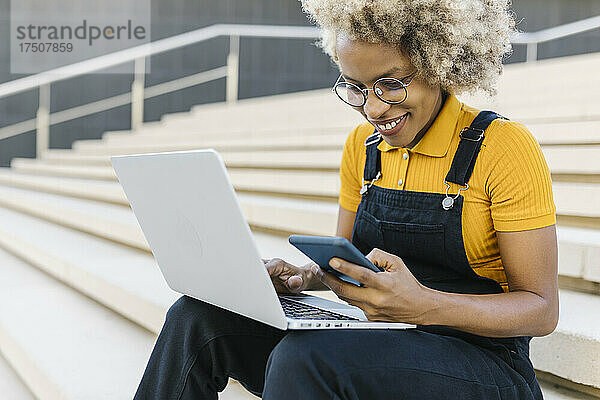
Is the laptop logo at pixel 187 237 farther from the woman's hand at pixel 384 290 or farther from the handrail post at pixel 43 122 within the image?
the handrail post at pixel 43 122

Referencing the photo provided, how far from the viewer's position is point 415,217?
A: 112 cm

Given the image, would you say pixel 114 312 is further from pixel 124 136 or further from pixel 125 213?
pixel 124 136

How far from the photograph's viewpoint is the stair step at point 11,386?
6.67 ft

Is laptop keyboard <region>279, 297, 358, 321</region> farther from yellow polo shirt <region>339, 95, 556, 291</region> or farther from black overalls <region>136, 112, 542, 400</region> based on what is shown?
yellow polo shirt <region>339, 95, 556, 291</region>

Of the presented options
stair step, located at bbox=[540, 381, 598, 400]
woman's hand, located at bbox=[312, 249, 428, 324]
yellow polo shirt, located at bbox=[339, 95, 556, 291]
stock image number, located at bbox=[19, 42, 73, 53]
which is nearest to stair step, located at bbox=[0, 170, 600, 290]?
stair step, located at bbox=[540, 381, 598, 400]

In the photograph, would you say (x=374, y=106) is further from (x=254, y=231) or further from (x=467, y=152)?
(x=254, y=231)

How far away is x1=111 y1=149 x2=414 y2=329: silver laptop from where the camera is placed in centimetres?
89

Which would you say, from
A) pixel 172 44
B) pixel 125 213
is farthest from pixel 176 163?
pixel 172 44

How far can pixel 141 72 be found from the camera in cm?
512

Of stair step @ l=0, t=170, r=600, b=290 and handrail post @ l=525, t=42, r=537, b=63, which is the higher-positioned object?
handrail post @ l=525, t=42, r=537, b=63

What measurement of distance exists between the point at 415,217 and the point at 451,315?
0.22 m

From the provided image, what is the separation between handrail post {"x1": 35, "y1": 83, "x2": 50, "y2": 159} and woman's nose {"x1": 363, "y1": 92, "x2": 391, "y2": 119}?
4.41m

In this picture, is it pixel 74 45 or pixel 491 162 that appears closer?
pixel 491 162

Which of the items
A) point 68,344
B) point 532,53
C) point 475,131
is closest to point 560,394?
point 475,131
